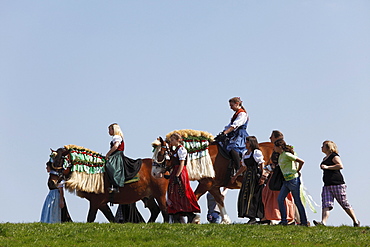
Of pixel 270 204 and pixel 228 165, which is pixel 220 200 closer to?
pixel 228 165

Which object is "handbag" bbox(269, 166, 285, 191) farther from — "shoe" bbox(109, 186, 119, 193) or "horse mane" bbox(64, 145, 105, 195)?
"horse mane" bbox(64, 145, 105, 195)

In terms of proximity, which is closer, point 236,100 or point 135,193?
point 236,100

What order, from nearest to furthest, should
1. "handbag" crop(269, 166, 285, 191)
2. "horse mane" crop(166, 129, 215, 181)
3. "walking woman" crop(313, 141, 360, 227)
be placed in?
"handbag" crop(269, 166, 285, 191)
"walking woman" crop(313, 141, 360, 227)
"horse mane" crop(166, 129, 215, 181)

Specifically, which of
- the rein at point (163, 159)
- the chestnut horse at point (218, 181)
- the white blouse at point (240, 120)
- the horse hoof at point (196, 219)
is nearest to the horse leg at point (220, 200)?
the chestnut horse at point (218, 181)

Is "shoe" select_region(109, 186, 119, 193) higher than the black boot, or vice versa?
the black boot

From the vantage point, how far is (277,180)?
46.7ft

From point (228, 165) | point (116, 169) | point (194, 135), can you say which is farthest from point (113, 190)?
point (228, 165)

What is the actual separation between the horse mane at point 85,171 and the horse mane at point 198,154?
7.38 feet

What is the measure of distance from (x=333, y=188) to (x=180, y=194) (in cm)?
334

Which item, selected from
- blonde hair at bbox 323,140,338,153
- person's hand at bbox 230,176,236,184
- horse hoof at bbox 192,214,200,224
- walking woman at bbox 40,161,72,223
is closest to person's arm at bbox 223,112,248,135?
person's hand at bbox 230,176,236,184

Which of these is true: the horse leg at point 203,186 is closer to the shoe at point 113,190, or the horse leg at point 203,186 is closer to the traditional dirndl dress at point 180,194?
the traditional dirndl dress at point 180,194

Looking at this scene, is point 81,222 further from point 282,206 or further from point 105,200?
point 282,206

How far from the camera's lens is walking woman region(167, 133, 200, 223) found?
14.8 metres

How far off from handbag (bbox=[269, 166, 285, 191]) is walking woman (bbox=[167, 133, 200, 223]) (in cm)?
176
